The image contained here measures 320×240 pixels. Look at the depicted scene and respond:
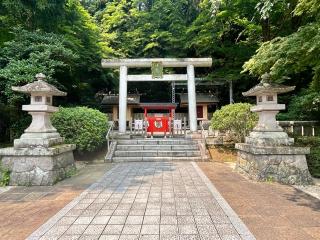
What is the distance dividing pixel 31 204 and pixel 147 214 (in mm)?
2503

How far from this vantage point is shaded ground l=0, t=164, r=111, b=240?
4.25 m

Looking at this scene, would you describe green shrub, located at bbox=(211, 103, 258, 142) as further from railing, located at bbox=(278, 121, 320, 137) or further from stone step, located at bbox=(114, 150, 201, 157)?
railing, located at bbox=(278, 121, 320, 137)

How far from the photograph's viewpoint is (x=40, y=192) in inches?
260

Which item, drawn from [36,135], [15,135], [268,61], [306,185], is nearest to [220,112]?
[268,61]

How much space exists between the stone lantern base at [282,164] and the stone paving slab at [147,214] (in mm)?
1566

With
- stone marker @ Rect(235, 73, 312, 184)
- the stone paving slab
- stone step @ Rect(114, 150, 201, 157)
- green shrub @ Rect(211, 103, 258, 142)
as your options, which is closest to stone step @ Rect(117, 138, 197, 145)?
stone step @ Rect(114, 150, 201, 157)

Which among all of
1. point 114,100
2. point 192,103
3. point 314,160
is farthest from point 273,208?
point 114,100

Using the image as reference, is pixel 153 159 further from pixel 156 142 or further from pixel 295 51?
pixel 295 51

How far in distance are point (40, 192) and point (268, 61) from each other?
22.4ft

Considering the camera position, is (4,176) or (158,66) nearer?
(4,176)

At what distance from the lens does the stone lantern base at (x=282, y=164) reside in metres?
7.28

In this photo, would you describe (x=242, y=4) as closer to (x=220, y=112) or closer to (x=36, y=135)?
(x=220, y=112)

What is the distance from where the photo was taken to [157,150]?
13008mm

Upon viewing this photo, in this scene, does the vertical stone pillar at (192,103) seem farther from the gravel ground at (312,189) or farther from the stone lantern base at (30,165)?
the stone lantern base at (30,165)
